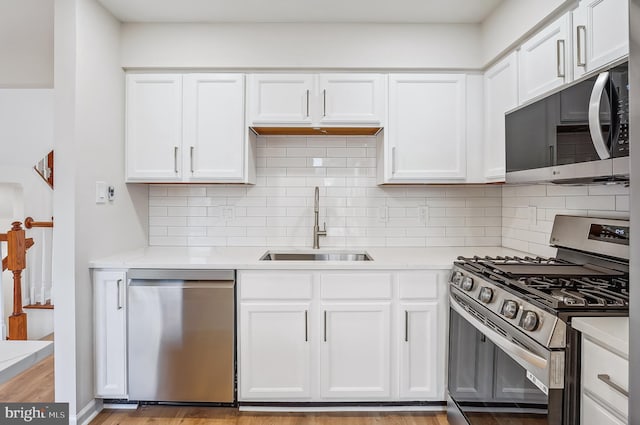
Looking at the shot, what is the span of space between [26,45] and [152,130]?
130 cm

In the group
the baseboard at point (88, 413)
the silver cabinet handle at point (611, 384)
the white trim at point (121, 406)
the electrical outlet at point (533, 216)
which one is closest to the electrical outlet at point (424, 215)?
the electrical outlet at point (533, 216)

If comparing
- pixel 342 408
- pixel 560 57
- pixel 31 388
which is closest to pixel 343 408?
pixel 342 408

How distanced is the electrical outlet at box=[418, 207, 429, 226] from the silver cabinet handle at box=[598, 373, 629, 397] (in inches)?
72.5

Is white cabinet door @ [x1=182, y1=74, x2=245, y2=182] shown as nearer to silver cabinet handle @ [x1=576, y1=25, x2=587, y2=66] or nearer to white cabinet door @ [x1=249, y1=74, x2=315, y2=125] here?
white cabinet door @ [x1=249, y1=74, x2=315, y2=125]

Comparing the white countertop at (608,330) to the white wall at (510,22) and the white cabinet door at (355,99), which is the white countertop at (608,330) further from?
the white cabinet door at (355,99)

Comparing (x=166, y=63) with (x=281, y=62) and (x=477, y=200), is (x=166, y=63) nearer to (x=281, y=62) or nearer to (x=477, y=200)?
(x=281, y=62)

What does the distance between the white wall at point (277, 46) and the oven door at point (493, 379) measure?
159 centimetres

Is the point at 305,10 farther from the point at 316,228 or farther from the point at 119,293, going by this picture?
the point at 119,293

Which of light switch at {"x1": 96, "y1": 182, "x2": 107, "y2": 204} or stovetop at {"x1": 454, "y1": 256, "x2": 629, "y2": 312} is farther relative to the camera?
light switch at {"x1": 96, "y1": 182, "x2": 107, "y2": 204}

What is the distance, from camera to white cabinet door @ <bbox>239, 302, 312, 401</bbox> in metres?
2.19

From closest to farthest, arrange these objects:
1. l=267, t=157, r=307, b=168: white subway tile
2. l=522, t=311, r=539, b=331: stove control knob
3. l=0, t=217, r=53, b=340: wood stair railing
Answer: l=522, t=311, r=539, b=331: stove control knob → l=267, t=157, r=307, b=168: white subway tile → l=0, t=217, r=53, b=340: wood stair railing

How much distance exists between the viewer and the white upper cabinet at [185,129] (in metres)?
2.53

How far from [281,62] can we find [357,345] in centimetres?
182

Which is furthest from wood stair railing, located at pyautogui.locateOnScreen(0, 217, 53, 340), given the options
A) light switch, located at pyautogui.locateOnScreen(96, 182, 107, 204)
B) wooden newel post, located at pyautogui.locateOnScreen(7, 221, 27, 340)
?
light switch, located at pyautogui.locateOnScreen(96, 182, 107, 204)
